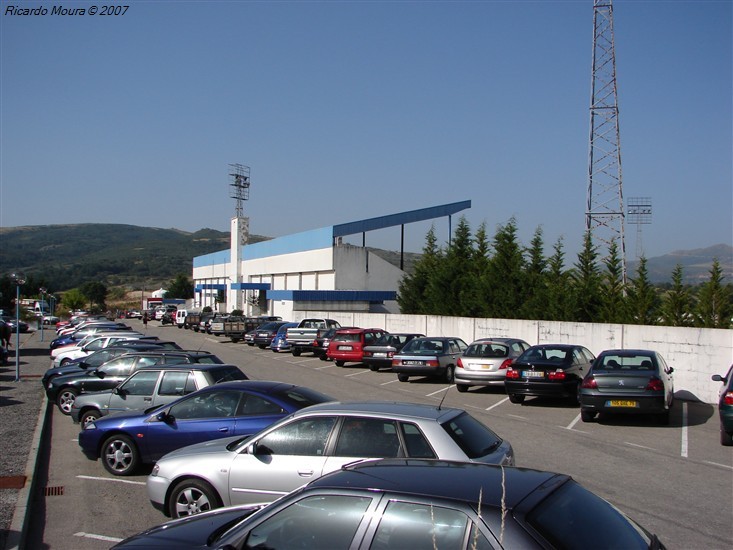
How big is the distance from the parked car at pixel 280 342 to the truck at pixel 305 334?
0.32 metres

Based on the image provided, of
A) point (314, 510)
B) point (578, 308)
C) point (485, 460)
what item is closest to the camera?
point (314, 510)

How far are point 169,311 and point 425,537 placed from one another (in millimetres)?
75305

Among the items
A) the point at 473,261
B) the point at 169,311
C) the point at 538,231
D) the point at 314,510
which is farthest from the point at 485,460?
the point at 169,311

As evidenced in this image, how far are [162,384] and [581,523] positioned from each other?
9.39m

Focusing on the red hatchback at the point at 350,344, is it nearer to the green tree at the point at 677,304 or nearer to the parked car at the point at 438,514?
the green tree at the point at 677,304

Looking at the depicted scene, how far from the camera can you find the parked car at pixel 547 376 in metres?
16.6

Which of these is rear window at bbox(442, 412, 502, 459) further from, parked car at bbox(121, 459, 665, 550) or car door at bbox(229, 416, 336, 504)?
parked car at bbox(121, 459, 665, 550)

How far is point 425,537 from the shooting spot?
11.6 feet

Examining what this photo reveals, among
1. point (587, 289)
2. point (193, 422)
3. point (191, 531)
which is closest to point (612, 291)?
point (587, 289)

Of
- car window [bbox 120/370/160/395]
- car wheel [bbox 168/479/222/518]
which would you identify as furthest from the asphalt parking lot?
car window [bbox 120/370/160/395]

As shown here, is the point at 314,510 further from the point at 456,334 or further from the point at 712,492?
the point at 456,334

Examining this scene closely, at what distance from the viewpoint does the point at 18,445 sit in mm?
11562

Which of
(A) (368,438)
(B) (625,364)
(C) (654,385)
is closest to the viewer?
(A) (368,438)

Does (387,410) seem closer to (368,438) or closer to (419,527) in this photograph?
(368,438)
